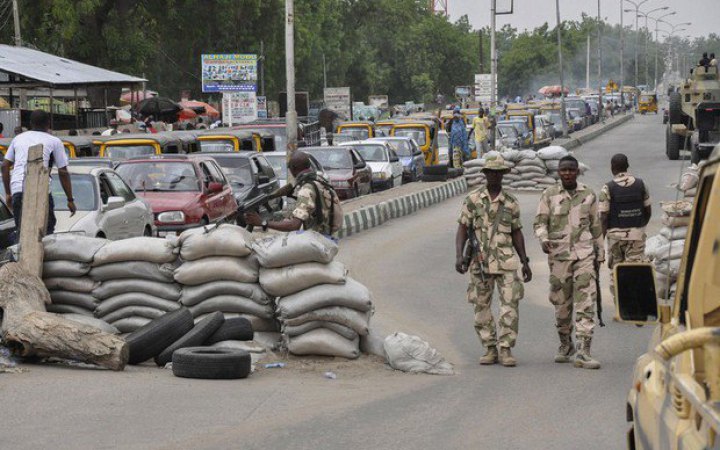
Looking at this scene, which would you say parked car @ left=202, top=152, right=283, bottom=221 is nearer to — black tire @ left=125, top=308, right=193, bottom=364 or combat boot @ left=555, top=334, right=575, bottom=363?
black tire @ left=125, top=308, right=193, bottom=364

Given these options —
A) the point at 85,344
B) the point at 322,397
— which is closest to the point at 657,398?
the point at 322,397

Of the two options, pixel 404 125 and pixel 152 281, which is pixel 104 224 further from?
pixel 404 125

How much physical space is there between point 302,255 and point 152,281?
142 centimetres

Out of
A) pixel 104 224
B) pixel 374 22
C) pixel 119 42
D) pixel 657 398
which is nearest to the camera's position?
pixel 657 398

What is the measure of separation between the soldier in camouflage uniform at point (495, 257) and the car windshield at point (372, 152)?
23.3m

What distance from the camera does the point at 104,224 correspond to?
16.8m

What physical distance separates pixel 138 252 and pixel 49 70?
25762mm

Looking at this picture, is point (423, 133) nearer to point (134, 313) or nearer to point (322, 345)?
point (134, 313)

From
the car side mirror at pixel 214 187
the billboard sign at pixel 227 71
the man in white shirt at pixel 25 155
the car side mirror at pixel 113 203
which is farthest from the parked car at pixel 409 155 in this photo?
the man in white shirt at pixel 25 155

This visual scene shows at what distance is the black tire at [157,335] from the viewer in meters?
10.9

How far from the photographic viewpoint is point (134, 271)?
1155 centimetres

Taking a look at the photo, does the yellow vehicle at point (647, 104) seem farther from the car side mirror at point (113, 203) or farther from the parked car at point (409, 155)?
the car side mirror at point (113, 203)

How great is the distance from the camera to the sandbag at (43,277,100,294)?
Result: 11672 millimetres

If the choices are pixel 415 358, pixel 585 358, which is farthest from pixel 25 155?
pixel 585 358
